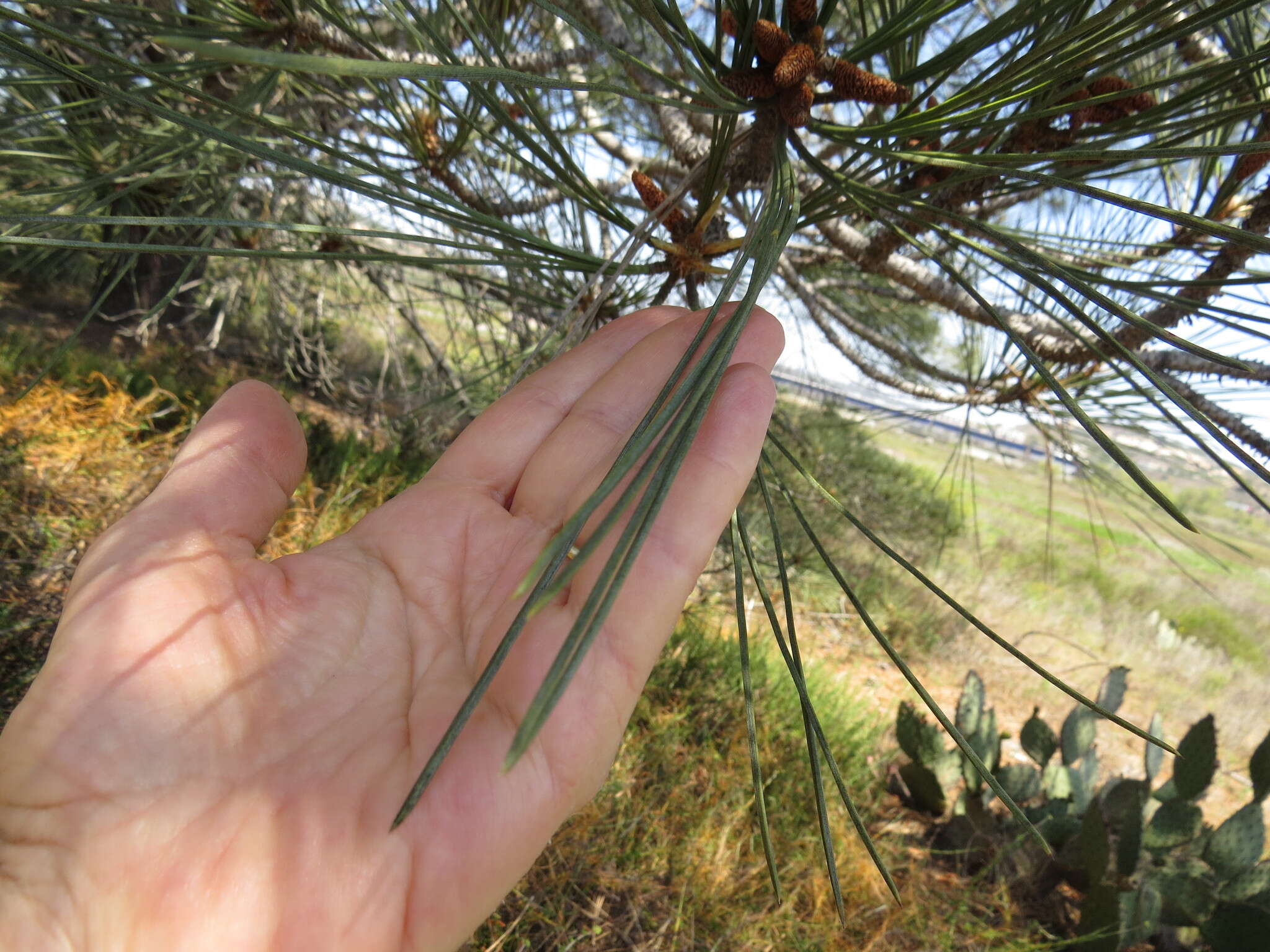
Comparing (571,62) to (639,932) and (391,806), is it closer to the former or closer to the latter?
(391,806)

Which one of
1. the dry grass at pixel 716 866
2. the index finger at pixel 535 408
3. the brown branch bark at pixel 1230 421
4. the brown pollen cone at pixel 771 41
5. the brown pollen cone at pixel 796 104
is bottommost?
the dry grass at pixel 716 866

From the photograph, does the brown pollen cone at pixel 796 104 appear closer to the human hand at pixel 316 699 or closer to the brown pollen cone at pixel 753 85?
the brown pollen cone at pixel 753 85

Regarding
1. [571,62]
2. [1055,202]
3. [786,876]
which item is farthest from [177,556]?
[1055,202]

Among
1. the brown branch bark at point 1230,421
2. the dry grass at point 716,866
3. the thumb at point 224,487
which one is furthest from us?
the dry grass at point 716,866

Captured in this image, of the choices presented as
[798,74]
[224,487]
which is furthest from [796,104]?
[224,487]

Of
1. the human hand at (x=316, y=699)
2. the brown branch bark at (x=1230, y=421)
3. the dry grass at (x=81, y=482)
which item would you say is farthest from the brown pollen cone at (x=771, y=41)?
the dry grass at (x=81, y=482)

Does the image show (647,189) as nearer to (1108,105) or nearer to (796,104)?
(796,104)

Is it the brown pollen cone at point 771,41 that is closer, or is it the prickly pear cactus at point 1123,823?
the brown pollen cone at point 771,41

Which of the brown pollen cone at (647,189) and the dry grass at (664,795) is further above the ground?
the brown pollen cone at (647,189)
